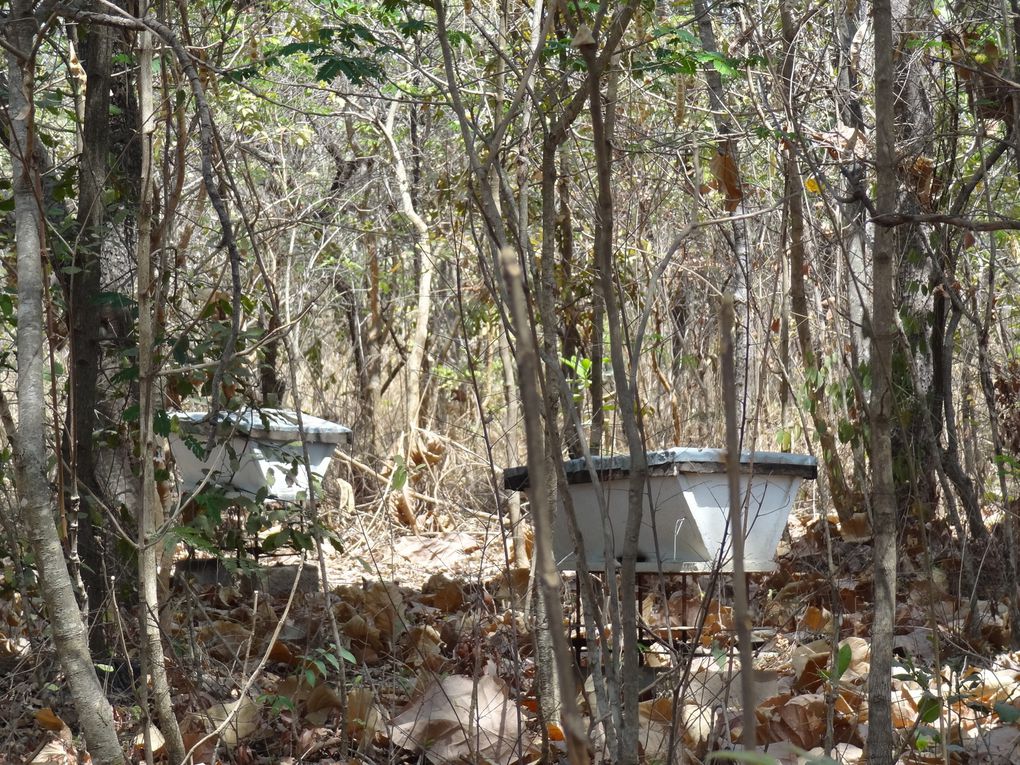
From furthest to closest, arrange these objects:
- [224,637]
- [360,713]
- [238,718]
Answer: [224,637], [360,713], [238,718]

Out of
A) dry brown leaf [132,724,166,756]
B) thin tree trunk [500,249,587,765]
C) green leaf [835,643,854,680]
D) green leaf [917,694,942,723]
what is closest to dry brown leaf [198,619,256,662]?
dry brown leaf [132,724,166,756]

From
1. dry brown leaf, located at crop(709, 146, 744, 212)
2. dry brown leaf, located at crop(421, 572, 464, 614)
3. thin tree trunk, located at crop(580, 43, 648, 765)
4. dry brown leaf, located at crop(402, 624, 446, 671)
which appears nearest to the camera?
thin tree trunk, located at crop(580, 43, 648, 765)

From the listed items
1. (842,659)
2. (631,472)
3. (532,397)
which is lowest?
(842,659)

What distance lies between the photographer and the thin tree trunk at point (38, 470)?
1653 mm

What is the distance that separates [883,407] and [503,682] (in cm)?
115

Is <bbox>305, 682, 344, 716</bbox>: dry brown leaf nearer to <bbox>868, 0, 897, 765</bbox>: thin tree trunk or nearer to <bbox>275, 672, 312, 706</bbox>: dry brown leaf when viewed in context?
<bbox>275, 672, 312, 706</bbox>: dry brown leaf

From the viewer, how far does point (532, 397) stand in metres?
0.58

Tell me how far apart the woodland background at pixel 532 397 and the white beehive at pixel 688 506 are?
17 centimetres

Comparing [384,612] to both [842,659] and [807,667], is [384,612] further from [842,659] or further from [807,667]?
[842,659]

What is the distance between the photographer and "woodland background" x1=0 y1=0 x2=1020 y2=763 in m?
1.66

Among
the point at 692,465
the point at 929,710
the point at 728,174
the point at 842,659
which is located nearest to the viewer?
the point at 929,710

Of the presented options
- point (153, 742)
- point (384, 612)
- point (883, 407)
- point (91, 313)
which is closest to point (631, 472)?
point (883, 407)

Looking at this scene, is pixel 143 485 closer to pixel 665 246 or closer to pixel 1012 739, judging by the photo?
pixel 1012 739

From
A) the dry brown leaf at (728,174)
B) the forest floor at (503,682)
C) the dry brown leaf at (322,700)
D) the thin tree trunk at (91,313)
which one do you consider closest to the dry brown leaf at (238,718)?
the forest floor at (503,682)
